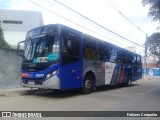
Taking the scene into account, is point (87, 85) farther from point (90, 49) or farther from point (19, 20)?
point (19, 20)

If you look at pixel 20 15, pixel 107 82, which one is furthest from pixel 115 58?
pixel 20 15

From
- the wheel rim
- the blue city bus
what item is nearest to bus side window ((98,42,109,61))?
the blue city bus

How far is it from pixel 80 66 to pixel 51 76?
213 centimetres

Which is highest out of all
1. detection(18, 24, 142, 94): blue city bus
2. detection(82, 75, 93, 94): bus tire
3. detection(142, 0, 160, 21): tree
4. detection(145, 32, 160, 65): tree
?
detection(145, 32, 160, 65): tree


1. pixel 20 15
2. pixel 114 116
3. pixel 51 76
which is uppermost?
pixel 20 15

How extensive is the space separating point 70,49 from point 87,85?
8.24ft

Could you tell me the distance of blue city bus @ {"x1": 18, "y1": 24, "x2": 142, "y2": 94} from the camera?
443 inches

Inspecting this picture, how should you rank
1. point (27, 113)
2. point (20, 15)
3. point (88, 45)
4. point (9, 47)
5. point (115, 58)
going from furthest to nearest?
point (20, 15) → point (115, 58) → point (9, 47) → point (88, 45) → point (27, 113)

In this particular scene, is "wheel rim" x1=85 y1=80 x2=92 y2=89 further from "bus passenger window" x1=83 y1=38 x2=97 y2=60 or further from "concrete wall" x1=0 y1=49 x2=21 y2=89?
"concrete wall" x1=0 y1=49 x2=21 y2=89

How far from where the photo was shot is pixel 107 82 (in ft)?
53.5

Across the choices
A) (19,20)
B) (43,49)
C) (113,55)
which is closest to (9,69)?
(43,49)

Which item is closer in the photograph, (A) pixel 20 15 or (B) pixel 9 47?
(B) pixel 9 47

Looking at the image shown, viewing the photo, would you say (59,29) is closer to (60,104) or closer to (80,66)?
(80,66)

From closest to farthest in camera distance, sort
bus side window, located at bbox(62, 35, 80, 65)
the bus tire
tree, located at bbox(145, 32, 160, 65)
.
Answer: bus side window, located at bbox(62, 35, 80, 65)
the bus tire
tree, located at bbox(145, 32, 160, 65)
